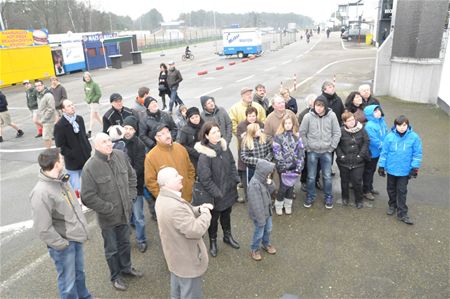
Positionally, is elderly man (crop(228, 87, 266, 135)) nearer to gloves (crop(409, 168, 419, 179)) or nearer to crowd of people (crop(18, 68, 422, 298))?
crowd of people (crop(18, 68, 422, 298))

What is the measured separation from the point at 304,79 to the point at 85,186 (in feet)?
59.7

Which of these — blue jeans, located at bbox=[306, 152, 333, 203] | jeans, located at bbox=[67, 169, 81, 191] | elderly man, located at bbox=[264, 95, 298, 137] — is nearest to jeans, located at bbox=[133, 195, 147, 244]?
jeans, located at bbox=[67, 169, 81, 191]

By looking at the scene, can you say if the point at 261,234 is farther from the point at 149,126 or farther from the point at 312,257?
the point at 149,126

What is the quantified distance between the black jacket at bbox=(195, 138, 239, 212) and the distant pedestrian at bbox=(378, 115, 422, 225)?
2.49 metres

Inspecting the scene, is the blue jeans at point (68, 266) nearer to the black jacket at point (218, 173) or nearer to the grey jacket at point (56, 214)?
the grey jacket at point (56, 214)

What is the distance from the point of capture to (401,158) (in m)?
5.31

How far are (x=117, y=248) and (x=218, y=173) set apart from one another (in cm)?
159

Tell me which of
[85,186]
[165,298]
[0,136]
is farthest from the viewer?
[0,136]

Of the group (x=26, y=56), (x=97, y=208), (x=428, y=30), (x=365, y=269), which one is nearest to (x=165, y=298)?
(x=97, y=208)

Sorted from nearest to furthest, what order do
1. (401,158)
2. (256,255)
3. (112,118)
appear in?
(256,255) → (401,158) → (112,118)

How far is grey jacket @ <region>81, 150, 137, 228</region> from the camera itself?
13.0ft

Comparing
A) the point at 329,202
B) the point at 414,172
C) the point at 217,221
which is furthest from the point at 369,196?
the point at 217,221

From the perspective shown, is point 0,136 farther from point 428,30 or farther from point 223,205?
point 428,30

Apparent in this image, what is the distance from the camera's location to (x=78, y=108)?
15.5 m
